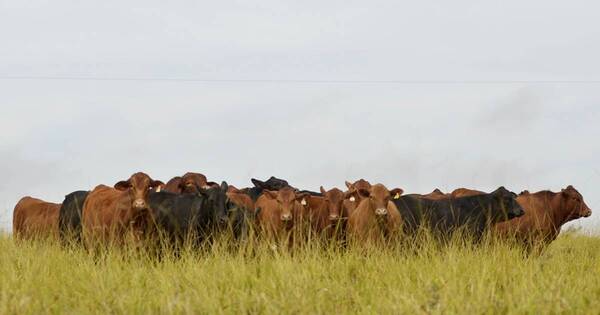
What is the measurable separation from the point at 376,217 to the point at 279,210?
1.80 m

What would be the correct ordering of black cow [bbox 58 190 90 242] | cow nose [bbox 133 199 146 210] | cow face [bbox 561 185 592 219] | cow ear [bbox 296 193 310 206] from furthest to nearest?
cow face [bbox 561 185 592 219] < black cow [bbox 58 190 90 242] < cow ear [bbox 296 193 310 206] < cow nose [bbox 133 199 146 210]

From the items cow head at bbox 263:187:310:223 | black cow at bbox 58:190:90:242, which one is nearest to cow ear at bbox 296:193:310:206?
cow head at bbox 263:187:310:223

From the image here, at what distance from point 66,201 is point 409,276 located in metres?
8.70

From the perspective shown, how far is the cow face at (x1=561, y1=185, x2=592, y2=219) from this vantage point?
17828 millimetres

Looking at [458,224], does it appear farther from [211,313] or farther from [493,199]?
[211,313]

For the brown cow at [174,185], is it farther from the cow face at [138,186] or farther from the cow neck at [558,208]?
the cow neck at [558,208]

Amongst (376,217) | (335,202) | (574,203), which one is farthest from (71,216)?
(574,203)

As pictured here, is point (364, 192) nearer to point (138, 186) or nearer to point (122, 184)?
point (138, 186)

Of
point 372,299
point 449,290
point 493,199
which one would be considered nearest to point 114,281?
point 372,299

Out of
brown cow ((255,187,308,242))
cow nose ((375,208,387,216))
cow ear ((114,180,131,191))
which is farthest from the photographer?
brown cow ((255,187,308,242))

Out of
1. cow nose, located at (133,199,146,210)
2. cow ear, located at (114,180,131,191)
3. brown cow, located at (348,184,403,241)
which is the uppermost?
cow ear, located at (114,180,131,191)

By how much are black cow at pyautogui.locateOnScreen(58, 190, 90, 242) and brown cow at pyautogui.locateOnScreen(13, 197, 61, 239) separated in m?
0.39

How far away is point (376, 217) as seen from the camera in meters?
13.4

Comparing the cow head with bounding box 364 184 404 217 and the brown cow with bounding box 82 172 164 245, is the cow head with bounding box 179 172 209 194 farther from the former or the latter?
the cow head with bounding box 364 184 404 217
